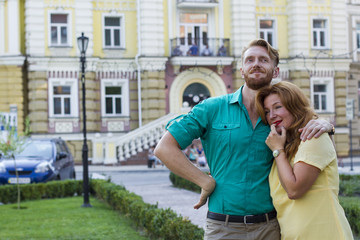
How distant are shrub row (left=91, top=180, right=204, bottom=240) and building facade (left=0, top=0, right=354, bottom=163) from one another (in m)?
16.3

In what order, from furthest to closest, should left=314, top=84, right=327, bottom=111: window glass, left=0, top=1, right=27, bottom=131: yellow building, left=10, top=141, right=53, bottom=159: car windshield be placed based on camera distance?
left=314, top=84, right=327, bottom=111: window glass, left=0, top=1, right=27, bottom=131: yellow building, left=10, top=141, right=53, bottom=159: car windshield

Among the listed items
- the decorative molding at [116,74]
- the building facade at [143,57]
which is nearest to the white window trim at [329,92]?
the building facade at [143,57]

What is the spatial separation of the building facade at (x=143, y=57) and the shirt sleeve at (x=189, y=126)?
2453 cm

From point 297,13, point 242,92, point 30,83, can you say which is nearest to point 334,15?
point 297,13

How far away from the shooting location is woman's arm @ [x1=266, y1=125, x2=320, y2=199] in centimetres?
344

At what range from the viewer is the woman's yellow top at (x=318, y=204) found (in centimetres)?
343

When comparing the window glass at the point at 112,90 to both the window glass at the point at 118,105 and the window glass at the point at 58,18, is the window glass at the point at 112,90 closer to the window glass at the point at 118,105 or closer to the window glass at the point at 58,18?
the window glass at the point at 118,105

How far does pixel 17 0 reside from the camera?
2859 cm

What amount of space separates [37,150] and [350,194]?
8.90 meters

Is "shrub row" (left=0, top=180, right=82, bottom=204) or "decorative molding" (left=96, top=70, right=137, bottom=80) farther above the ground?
"decorative molding" (left=96, top=70, right=137, bottom=80)

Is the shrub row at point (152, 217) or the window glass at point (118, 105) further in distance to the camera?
the window glass at point (118, 105)

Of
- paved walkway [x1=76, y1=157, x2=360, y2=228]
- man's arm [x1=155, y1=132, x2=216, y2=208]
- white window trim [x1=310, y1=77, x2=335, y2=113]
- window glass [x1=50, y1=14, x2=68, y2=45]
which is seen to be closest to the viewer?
man's arm [x1=155, y1=132, x2=216, y2=208]

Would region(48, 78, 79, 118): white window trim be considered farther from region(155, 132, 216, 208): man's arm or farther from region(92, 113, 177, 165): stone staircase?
region(155, 132, 216, 208): man's arm

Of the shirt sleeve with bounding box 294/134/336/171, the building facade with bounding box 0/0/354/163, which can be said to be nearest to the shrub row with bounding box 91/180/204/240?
the shirt sleeve with bounding box 294/134/336/171
